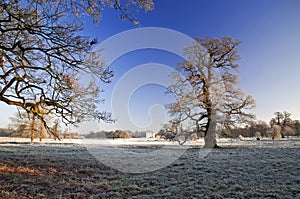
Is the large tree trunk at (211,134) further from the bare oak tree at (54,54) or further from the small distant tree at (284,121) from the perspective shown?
the small distant tree at (284,121)

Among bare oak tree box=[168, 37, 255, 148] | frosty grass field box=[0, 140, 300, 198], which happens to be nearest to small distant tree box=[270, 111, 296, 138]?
bare oak tree box=[168, 37, 255, 148]

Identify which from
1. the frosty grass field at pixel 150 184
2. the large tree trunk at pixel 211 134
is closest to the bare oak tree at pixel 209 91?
the large tree trunk at pixel 211 134

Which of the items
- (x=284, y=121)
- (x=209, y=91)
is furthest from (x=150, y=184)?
(x=284, y=121)

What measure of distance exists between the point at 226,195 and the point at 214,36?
14.2m

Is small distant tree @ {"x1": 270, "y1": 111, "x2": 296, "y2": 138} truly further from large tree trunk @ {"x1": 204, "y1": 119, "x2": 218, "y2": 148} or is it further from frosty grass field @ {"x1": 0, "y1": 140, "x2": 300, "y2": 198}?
frosty grass field @ {"x1": 0, "y1": 140, "x2": 300, "y2": 198}

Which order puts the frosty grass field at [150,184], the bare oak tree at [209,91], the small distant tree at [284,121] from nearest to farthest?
the frosty grass field at [150,184] < the bare oak tree at [209,91] < the small distant tree at [284,121]

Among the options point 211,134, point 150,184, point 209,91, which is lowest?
point 150,184

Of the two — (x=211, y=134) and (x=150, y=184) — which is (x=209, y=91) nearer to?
(x=211, y=134)

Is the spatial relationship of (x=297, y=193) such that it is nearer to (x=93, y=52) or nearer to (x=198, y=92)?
(x=93, y=52)

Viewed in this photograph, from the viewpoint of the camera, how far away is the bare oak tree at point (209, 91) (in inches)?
595

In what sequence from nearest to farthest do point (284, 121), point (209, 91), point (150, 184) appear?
point (150, 184), point (209, 91), point (284, 121)

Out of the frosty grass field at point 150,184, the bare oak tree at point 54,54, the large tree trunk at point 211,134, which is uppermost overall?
the bare oak tree at point 54,54

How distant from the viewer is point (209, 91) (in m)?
15.2

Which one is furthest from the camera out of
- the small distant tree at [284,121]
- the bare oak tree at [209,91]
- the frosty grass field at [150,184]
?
the small distant tree at [284,121]
